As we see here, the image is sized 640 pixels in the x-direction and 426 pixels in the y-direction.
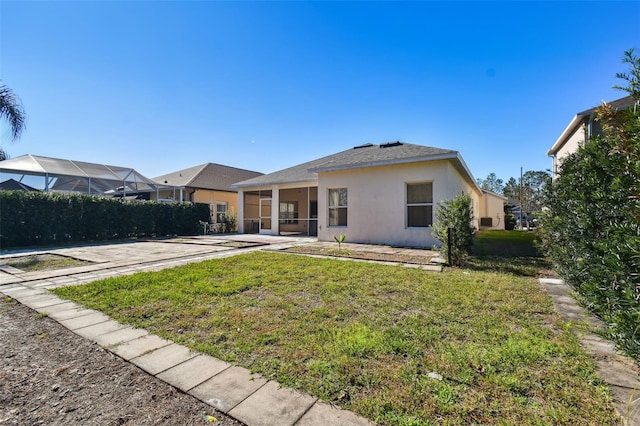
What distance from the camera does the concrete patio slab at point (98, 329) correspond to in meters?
3.08

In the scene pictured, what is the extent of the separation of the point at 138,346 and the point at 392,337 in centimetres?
263

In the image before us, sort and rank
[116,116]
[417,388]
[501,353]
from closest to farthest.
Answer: [417,388] → [501,353] → [116,116]

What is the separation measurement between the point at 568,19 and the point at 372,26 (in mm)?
5202

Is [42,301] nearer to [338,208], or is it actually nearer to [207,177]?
[338,208]

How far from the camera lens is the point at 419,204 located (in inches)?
409

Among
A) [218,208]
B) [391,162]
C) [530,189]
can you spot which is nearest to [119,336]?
[391,162]

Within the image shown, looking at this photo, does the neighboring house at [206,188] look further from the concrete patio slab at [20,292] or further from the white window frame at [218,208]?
the concrete patio slab at [20,292]

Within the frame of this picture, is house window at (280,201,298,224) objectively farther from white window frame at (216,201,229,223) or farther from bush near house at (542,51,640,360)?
bush near house at (542,51,640,360)

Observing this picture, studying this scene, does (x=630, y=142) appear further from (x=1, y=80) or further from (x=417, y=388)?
(x=1, y=80)

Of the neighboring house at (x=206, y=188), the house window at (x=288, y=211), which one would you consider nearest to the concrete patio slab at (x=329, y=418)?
the house window at (x=288, y=211)

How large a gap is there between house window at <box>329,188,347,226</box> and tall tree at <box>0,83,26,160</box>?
13.7 m

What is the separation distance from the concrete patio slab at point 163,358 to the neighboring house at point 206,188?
54.5ft

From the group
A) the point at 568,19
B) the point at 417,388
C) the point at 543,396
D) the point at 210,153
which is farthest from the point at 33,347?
the point at 210,153

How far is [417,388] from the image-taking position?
203 cm
